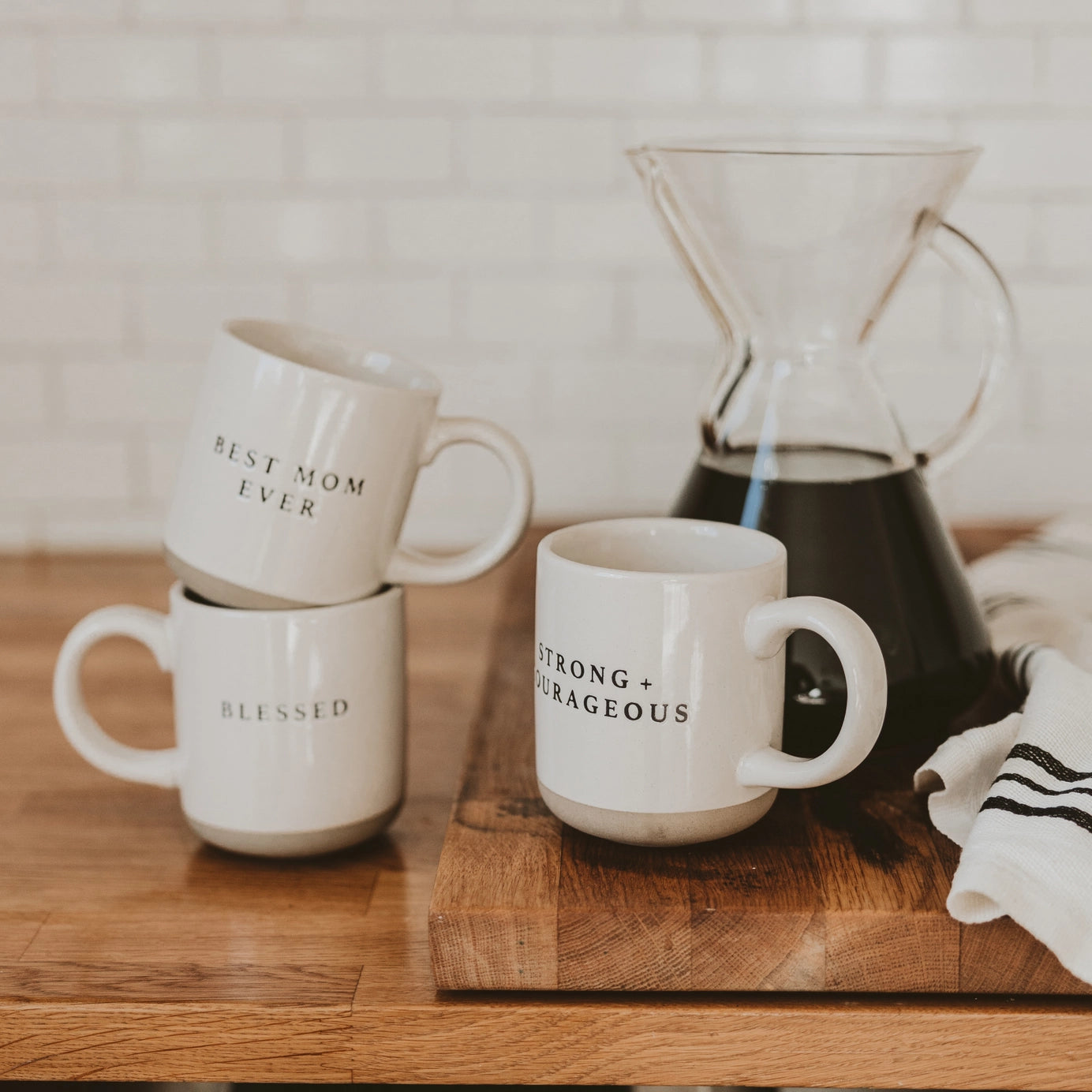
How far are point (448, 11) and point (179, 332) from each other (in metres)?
0.37

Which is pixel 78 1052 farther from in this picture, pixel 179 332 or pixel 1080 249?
pixel 1080 249

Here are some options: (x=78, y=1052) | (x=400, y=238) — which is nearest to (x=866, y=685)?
(x=78, y=1052)

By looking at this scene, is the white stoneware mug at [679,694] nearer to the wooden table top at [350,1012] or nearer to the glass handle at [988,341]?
the wooden table top at [350,1012]

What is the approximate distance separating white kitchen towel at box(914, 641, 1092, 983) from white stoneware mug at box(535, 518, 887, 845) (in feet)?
0.18

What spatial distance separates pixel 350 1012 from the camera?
45 cm

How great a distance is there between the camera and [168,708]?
77 cm

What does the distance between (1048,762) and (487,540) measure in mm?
248

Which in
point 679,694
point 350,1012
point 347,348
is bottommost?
point 350,1012

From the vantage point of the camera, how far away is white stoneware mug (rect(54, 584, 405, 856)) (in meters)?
0.54

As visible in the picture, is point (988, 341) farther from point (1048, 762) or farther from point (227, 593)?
point (227, 593)

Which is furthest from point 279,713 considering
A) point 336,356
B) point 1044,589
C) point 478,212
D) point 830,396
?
point 478,212

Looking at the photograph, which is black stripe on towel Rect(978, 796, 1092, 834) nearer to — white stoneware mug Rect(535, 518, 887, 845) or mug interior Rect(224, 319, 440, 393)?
white stoneware mug Rect(535, 518, 887, 845)

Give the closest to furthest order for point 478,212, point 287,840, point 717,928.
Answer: point 717,928, point 287,840, point 478,212

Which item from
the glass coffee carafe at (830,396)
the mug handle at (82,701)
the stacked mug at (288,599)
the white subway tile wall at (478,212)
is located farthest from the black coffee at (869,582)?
the white subway tile wall at (478,212)
